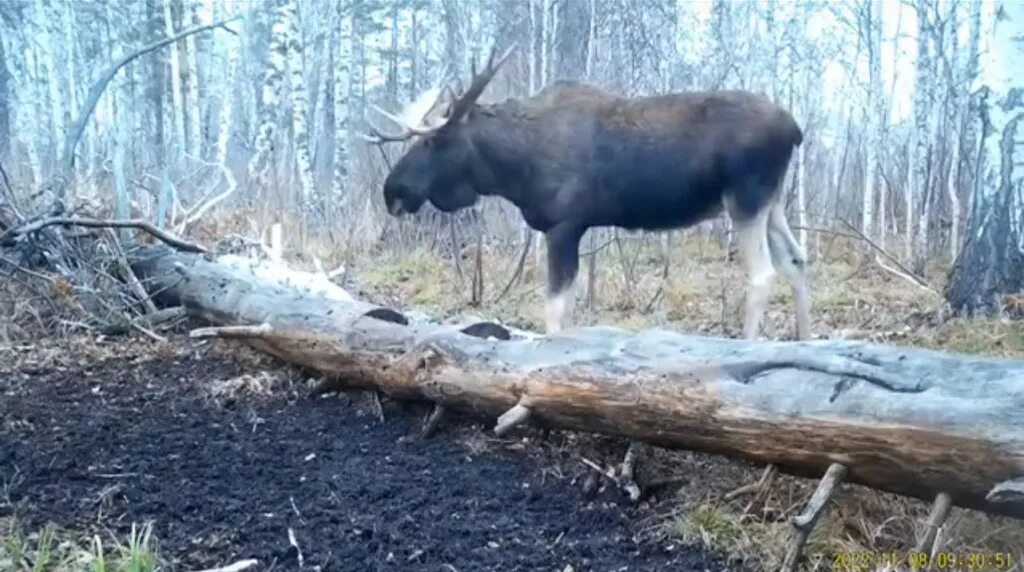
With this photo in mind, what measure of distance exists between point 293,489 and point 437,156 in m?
2.95

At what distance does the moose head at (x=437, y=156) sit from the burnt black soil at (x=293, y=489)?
5.91 feet

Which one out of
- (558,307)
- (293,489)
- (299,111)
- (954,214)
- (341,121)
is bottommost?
(293,489)

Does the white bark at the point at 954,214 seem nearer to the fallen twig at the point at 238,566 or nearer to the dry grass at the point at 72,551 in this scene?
the fallen twig at the point at 238,566

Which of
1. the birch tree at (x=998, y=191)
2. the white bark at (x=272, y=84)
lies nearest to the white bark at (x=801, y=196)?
the birch tree at (x=998, y=191)

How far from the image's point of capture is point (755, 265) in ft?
20.1

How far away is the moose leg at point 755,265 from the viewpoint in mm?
6043

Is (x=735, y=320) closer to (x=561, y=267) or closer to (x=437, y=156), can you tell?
(x=561, y=267)

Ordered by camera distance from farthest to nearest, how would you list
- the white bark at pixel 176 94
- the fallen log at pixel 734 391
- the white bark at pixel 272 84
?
the white bark at pixel 176 94, the white bark at pixel 272 84, the fallen log at pixel 734 391

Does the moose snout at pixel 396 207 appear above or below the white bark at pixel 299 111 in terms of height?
below

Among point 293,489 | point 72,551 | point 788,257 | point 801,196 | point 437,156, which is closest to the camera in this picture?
point 72,551

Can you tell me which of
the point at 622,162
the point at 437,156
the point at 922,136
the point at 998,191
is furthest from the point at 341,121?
the point at 998,191

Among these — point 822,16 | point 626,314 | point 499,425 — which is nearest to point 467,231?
point 626,314

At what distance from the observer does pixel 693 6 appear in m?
17.7

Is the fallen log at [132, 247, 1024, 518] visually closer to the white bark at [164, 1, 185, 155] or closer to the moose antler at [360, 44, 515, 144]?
the moose antler at [360, 44, 515, 144]
